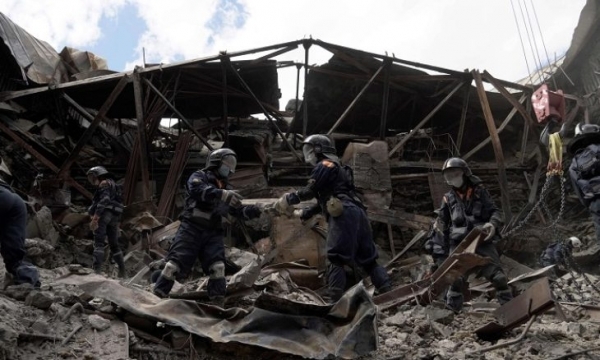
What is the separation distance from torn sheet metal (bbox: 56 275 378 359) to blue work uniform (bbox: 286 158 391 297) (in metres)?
1.22

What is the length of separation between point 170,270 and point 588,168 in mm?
4198

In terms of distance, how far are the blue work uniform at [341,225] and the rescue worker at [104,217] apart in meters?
3.60

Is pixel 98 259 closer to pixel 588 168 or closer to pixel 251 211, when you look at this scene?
pixel 251 211

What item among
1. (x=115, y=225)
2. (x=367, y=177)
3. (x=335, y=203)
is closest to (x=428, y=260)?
(x=367, y=177)

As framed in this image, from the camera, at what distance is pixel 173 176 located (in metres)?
9.32

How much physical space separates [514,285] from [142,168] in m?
6.48

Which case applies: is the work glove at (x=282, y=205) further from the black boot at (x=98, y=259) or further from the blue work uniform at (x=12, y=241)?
the black boot at (x=98, y=259)

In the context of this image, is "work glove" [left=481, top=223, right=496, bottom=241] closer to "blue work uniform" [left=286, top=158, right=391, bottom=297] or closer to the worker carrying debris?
"blue work uniform" [left=286, top=158, right=391, bottom=297]

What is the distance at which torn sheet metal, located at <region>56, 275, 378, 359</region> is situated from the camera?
9.82 feet

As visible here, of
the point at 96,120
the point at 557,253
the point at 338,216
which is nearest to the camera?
the point at 338,216

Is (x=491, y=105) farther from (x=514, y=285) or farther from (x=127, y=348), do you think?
(x=127, y=348)

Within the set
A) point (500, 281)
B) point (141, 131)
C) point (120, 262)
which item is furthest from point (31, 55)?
point (500, 281)

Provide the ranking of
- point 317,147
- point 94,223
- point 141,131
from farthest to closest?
point 141,131, point 94,223, point 317,147

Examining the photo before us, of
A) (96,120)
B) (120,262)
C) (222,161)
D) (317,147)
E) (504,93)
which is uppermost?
(504,93)
